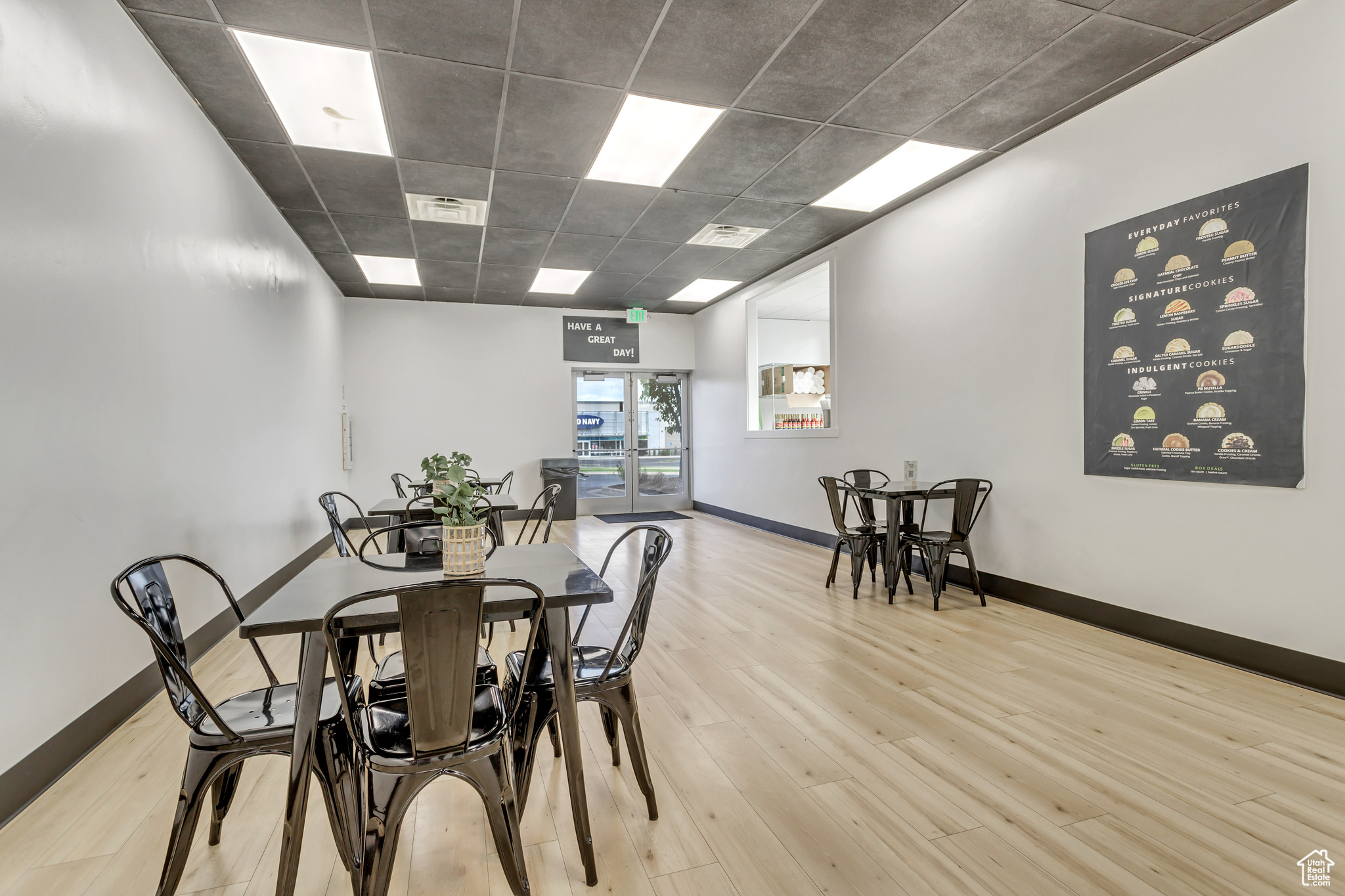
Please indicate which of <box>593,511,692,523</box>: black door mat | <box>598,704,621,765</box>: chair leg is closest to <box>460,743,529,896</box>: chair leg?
<box>598,704,621,765</box>: chair leg

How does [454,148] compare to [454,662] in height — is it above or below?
above

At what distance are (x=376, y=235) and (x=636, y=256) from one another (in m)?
2.66

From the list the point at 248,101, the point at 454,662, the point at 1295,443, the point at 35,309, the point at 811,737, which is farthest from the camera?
the point at 248,101

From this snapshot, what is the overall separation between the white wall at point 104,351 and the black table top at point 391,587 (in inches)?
40.9

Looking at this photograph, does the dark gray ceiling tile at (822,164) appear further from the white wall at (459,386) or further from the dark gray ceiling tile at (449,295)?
the white wall at (459,386)

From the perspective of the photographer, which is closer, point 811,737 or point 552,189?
point 811,737

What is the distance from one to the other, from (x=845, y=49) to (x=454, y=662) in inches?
140

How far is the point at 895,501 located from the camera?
4.89 m

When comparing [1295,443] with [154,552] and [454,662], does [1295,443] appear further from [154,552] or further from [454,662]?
[154,552]

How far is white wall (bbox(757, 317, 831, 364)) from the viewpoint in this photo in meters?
10.2

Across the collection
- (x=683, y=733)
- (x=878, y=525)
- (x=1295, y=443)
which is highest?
(x=1295, y=443)

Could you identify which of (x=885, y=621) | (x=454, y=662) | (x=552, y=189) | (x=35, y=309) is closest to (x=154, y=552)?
(x=35, y=309)

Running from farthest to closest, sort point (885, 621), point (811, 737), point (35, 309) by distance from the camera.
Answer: point (885, 621), point (811, 737), point (35, 309)

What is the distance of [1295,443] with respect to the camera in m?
3.16
